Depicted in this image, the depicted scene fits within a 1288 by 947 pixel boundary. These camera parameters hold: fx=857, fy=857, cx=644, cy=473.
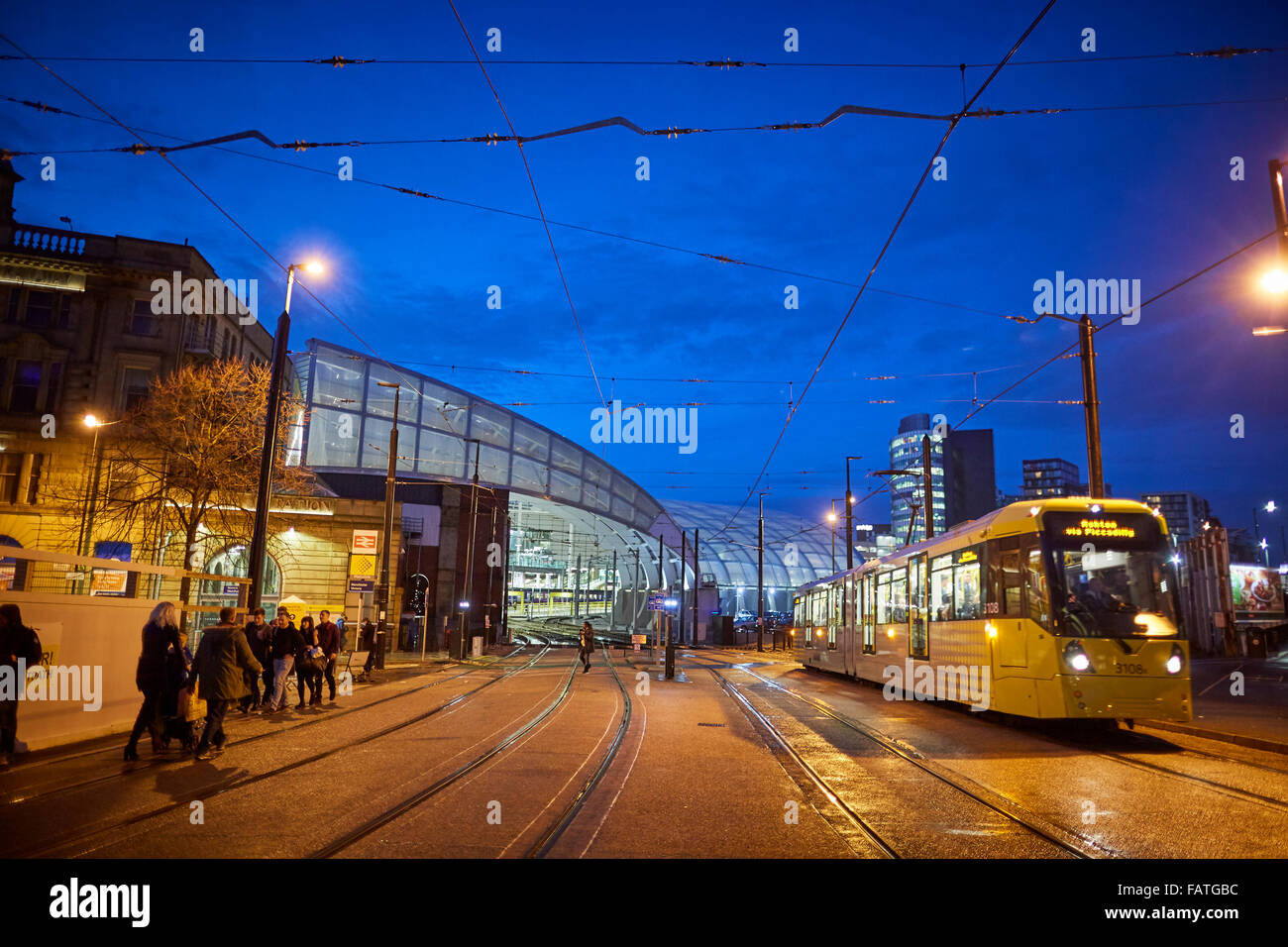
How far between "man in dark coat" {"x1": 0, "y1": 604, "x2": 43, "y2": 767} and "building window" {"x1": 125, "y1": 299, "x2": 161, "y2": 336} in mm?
32035

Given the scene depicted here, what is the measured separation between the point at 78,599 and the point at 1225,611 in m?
40.5

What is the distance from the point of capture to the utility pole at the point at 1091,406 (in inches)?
698

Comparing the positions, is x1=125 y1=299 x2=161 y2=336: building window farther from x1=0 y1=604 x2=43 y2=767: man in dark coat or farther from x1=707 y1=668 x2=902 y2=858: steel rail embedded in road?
x1=707 y1=668 x2=902 y2=858: steel rail embedded in road

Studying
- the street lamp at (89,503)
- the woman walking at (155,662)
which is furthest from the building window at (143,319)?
the woman walking at (155,662)

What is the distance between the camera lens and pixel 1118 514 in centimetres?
1338

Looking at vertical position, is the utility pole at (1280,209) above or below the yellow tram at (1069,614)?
above

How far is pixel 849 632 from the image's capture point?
25.9 metres

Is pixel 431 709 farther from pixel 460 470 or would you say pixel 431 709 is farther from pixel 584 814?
pixel 460 470

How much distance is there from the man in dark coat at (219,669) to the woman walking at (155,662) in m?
0.39

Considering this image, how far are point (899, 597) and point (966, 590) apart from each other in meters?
4.82

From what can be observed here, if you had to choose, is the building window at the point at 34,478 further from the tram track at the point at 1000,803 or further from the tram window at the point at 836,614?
the tram track at the point at 1000,803

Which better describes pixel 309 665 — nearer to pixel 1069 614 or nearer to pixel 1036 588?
pixel 1036 588

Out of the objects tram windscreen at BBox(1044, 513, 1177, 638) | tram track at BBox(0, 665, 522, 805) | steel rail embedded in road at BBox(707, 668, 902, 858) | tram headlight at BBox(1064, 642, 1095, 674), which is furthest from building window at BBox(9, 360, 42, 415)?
tram headlight at BBox(1064, 642, 1095, 674)
